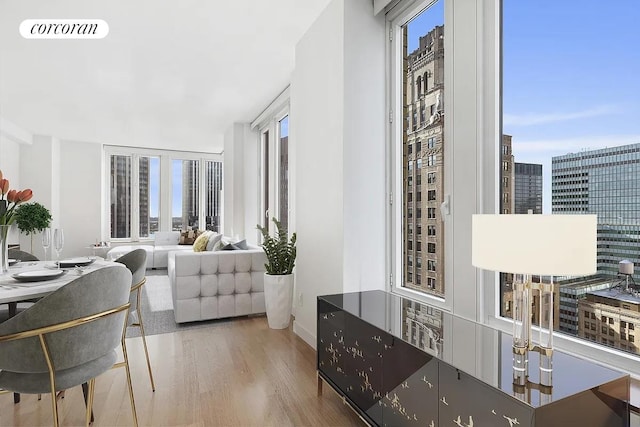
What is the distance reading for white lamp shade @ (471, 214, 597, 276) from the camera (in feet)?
3.51

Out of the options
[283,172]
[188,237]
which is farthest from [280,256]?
[188,237]

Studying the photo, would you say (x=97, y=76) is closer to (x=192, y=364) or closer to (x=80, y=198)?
(x=192, y=364)

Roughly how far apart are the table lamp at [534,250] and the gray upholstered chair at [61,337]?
1518 millimetres

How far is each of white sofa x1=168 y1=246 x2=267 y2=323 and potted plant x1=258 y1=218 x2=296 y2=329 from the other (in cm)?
43

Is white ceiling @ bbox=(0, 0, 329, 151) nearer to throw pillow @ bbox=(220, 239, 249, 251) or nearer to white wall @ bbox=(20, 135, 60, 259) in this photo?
white wall @ bbox=(20, 135, 60, 259)

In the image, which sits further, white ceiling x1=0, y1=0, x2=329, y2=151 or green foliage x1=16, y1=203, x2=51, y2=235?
green foliage x1=16, y1=203, x2=51, y2=235

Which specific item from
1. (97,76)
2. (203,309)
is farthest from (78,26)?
(203,309)

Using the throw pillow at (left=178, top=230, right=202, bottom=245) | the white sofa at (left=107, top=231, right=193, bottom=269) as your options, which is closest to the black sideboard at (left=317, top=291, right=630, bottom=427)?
the white sofa at (left=107, top=231, right=193, bottom=269)

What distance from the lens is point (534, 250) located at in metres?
1.10

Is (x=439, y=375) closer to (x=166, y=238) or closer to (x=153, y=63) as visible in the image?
(x=153, y=63)

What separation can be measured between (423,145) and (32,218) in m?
7.01

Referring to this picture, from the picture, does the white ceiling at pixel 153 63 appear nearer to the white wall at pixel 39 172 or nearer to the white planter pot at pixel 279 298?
the white wall at pixel 39 172

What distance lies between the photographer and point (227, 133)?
22.2 ft

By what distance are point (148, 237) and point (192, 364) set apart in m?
6.46
